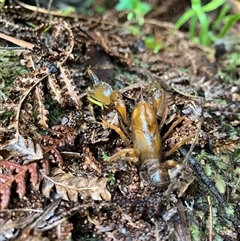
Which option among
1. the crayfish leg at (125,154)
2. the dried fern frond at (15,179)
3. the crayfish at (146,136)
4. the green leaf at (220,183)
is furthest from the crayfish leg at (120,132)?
the green leaf at (220,183)

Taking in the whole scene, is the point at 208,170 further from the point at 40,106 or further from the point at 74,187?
the point at 40,106

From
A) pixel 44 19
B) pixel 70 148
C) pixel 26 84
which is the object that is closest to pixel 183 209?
pixel 70 148

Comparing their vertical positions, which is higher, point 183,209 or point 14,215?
point 14,215

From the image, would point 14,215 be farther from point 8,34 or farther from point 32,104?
point 8,34

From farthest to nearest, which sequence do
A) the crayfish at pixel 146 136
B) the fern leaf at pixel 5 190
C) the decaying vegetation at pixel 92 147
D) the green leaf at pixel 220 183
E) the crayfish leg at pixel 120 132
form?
1. the green leaf at pixel 220 183
2. the crayfish leg at pixel 120 132
3. the crayfish at pixel 146 136
4. the decaying vegetation at pixel 92 147
5. the fern leaf at pixel 5 190

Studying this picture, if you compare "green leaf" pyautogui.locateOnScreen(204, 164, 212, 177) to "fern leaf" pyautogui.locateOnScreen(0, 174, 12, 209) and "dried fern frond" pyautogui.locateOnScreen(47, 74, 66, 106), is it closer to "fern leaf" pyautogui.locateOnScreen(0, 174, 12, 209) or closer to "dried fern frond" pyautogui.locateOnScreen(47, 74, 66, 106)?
"dried fern frond" pyautogui.locateOnScreen(47, 74, 66, 106)

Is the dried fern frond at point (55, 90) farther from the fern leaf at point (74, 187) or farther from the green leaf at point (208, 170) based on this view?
the green leaf at point (208, 170)

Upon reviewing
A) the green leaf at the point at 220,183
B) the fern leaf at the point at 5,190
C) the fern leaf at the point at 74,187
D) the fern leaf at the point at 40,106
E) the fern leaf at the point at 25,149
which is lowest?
the green leaf at the point at 220,183

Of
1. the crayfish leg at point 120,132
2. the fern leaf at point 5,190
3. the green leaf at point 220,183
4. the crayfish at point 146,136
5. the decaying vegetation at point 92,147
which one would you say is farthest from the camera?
the green leaf at point 220,183

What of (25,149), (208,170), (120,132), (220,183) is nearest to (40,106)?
(25,149)
